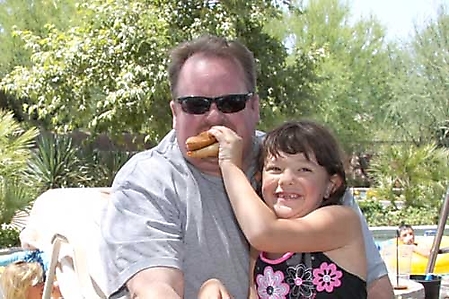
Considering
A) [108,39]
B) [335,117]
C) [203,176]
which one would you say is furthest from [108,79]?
[335,117]

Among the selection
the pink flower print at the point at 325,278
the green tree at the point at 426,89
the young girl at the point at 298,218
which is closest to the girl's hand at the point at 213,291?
the young girl at the point at 298,218

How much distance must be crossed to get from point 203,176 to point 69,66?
12.3 meters

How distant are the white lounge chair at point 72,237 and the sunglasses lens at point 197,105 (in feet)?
2.40

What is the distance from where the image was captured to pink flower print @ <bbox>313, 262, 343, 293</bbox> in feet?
6.58

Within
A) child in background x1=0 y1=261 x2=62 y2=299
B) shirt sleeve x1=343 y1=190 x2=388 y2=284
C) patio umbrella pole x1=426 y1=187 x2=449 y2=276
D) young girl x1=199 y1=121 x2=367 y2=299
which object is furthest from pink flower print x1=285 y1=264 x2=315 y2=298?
patio umbrella pole x1=426 y1=187 x2=449 y2=276

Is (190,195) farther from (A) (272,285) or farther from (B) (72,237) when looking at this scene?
(B) (72,237)

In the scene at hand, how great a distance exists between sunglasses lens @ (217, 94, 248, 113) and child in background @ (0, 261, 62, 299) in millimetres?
2041

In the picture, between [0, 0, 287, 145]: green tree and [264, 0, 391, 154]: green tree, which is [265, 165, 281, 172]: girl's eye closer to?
[0, 0, 287, 145]: green tree

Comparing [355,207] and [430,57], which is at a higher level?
[430,57]

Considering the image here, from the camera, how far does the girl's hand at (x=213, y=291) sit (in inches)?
74.7

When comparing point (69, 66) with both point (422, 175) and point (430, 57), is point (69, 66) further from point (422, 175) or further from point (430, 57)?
point (430, 57)

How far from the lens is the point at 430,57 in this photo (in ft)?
82.9

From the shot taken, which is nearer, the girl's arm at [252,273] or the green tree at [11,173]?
the girl's arm at [252,273]

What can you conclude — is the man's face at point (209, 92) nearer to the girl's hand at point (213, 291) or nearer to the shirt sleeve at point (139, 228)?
the shirt sleeve at point (139, 228)
